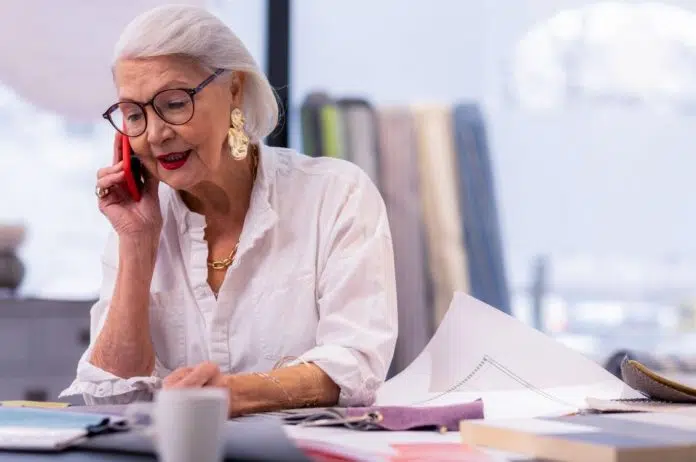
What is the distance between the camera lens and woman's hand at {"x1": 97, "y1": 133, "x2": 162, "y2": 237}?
2062mm

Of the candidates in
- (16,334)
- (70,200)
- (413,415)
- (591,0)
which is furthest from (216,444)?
(591,0)

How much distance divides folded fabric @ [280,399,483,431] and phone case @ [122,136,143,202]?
2.64 ft

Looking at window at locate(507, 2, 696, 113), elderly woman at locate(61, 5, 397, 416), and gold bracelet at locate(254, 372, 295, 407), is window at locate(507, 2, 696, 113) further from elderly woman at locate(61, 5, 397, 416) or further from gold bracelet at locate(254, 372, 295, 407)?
gold bracelet at locate(254, 372, 295, 407)

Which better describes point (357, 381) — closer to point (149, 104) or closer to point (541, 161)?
point (149, 104)

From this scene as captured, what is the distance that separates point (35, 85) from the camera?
12.9ft

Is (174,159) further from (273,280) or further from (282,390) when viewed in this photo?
(282,390)

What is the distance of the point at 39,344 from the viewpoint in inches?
145

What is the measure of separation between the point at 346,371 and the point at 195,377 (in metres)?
0.34

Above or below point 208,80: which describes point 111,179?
below

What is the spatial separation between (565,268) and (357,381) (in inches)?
95.7

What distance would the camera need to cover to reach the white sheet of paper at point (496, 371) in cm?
176

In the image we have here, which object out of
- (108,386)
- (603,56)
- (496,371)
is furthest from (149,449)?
(603,56)

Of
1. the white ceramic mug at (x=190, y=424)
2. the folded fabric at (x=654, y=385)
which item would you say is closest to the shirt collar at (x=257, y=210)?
the folded fabric at (x=654, y=385)

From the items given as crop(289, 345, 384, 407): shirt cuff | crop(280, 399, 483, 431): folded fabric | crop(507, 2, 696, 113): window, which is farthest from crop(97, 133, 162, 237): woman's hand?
crop(507, 2, 696, 113): window
